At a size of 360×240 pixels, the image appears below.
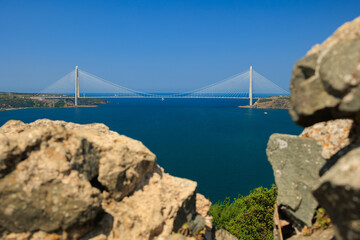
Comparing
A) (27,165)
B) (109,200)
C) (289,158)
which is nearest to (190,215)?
(109,200)

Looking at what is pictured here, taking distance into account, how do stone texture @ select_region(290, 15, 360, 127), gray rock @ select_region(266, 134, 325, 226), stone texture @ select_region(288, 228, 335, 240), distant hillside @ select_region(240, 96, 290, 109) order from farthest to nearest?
distant hillside @ select_region(240, 96, 290, 109) → gray rock @ select_region(266, 134, 325, 226) → stone texture @ select_region(288, 228, 335, 240) → stone texture @ select_region(290, 15, 360, 127)

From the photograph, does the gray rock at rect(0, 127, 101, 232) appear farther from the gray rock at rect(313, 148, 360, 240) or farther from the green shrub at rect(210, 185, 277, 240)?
the green shrub at rect(210, 185, 277, 240)

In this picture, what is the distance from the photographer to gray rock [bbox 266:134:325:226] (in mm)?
4934

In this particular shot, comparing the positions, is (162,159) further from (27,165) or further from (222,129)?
(27,165)

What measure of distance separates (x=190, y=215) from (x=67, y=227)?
2.04 meters

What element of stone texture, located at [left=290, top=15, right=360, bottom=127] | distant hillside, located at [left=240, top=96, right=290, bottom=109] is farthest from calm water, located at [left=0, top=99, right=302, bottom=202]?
distant hillside, located at [left=240, top=96, right=290, bottom=109]

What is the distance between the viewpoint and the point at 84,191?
3.65m

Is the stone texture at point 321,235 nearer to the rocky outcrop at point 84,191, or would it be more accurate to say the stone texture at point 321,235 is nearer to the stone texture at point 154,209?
the rocky outcrop at point 84,191

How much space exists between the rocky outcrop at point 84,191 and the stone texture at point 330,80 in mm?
2477

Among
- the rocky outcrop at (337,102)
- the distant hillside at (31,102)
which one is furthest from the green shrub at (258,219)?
the distant hillside at (31,102)

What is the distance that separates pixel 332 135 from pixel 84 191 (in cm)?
416

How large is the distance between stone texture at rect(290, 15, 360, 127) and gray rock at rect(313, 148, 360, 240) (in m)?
0.65

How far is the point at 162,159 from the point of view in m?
37.3

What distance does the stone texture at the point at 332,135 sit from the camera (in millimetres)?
4723
